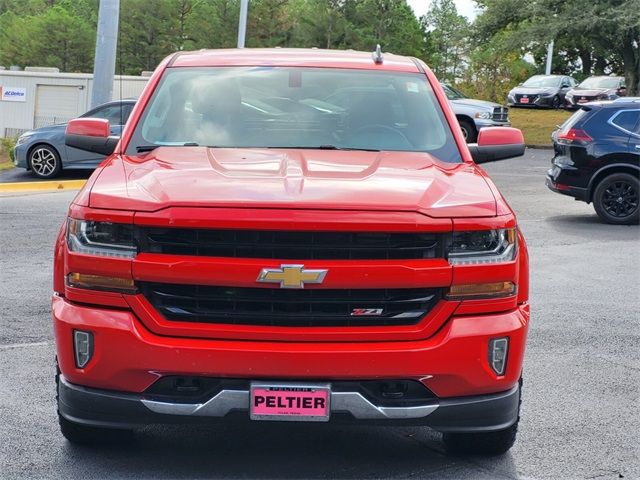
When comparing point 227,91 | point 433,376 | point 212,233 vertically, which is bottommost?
point 433,376

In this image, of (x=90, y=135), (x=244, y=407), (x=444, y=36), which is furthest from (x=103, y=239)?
(x=444, y=36)

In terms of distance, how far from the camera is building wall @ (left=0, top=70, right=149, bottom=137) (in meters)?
36.8

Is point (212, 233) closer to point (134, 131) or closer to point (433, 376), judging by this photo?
point (433, 376)

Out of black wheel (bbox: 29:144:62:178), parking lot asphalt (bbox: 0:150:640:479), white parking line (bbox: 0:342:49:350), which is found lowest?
black wheel (bbox: 29:144:62:178)

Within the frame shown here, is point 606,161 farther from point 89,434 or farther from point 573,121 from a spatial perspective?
point 89,434

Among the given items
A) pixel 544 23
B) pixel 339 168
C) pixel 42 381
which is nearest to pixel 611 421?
pixel 339 168

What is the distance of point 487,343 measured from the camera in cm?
439

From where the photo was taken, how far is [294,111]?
19.1ft

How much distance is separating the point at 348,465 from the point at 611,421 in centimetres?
165

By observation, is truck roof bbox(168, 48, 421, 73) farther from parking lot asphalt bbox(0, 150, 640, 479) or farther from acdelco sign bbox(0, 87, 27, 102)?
acdelco sign bbox(0, 87, 27, 102)

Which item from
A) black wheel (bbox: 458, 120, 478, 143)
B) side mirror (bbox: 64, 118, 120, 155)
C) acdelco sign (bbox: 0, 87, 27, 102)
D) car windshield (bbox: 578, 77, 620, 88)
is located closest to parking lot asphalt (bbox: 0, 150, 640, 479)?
side mirror (bbox: 64, 118, 120, 155)

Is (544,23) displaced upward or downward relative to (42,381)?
upward

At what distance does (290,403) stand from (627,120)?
38.7ft

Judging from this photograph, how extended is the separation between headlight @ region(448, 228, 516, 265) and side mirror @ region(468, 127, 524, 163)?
68.8 inches
